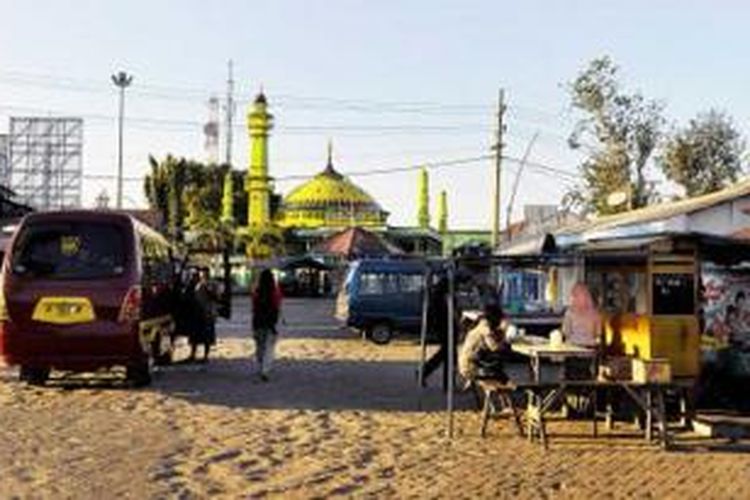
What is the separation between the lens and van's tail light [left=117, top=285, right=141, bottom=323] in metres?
17.5

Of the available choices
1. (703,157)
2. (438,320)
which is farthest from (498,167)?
(438,320)

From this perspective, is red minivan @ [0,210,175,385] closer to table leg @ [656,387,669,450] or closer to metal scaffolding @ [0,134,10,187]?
table leg @ [656,387,669,450]

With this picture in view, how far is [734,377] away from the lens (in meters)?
16.5

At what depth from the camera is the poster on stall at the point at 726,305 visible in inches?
703

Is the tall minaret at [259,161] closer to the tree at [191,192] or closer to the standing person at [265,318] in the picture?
the tree at [191,192]

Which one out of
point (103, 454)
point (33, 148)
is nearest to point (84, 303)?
point (103, 454)

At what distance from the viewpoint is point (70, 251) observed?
17.7 metres

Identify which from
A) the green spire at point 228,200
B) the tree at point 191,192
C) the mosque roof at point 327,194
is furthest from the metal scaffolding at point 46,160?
the mosque roof at point 327,194

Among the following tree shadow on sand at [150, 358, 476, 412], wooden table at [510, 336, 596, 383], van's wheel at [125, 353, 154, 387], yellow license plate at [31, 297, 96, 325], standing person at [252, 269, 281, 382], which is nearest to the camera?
wooden table at [510, 336, 596, 383]

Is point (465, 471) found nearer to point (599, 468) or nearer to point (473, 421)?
point (599, 468)

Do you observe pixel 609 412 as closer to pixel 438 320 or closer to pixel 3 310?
pixel 438 320

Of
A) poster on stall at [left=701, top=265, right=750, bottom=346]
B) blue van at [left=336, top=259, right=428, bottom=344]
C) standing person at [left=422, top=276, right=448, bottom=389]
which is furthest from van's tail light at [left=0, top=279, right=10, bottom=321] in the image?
blue van at [left=336, top=259, right=428, bottom=344]

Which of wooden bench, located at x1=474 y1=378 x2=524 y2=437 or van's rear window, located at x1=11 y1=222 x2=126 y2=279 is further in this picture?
van's rear window, located at x1=11 y1=222 x2=126 y2=279

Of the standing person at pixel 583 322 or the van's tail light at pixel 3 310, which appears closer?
the standing person at pixel 583 322
